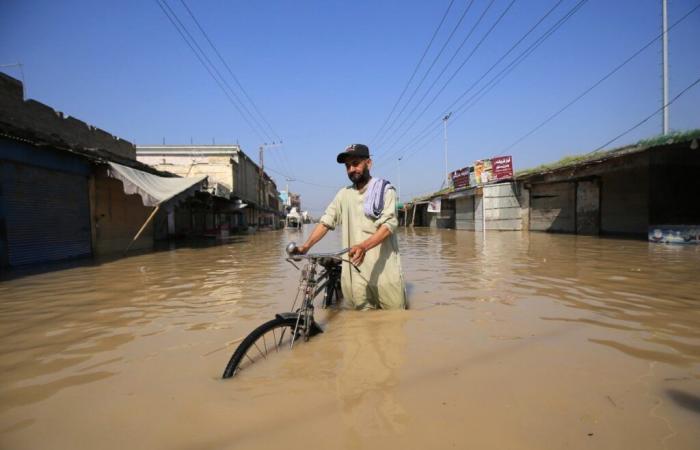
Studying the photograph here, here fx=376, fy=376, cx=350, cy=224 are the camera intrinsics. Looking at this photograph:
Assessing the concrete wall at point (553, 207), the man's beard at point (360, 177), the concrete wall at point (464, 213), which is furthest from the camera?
the concrete wall at point (464, 213)

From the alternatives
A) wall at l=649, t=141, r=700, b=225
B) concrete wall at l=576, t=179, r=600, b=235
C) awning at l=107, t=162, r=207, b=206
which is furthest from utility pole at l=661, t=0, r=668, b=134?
awning at l=107, t=162, r=207, b=206

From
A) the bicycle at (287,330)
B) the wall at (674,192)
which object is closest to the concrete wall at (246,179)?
the wall at (674,192)

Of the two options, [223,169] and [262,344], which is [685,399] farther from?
[223,169]

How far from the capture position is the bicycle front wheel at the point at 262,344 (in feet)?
8.49

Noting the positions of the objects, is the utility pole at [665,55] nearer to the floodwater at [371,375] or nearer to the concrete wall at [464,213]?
the concrete wall at [464,213]

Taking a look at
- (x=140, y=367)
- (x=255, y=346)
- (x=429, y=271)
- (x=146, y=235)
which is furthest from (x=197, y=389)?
(x=146, y=235)

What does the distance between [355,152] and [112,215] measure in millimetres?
12378

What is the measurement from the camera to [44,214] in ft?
32.0

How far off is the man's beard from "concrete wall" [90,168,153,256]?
1135cm

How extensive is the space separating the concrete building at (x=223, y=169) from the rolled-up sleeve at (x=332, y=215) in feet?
60.4

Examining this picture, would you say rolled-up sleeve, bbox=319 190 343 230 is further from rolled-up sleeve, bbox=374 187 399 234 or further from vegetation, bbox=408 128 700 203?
vegetation, bbox=408 128 700 203

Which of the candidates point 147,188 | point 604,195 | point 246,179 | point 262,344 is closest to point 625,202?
point 604,195

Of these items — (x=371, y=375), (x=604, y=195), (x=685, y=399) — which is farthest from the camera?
(x=604, y=195)

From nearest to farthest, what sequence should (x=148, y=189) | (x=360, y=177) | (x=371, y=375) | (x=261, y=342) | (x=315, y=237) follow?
(x=371, y=375) → (x=261, y=342) → (x=315, y=237) → (x=360, y=177) → (x=148, y=189)
